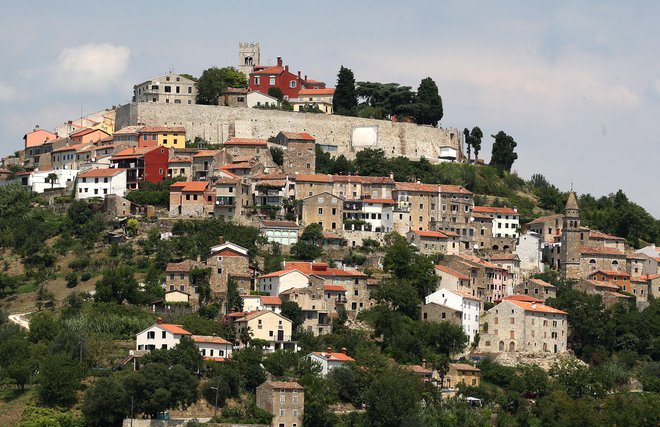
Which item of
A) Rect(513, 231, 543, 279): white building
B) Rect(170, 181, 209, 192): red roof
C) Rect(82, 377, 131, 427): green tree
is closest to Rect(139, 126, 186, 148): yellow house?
Rect(170, 181, 209, 192): red roof

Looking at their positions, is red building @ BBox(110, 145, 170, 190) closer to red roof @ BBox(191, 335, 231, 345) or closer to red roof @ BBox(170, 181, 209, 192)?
red roof @ BBox(170, 181, 209, 192)

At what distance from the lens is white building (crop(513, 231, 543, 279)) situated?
90250 millimetres

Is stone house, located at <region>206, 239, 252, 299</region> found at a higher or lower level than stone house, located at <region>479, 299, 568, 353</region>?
higher

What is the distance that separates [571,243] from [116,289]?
Result: 2840cm

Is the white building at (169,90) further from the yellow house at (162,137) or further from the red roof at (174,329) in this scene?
the red roof at (174,329)

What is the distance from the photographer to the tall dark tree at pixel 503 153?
4190 inches

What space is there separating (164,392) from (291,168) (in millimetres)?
30662

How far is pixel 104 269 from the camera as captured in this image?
82188 millimetres

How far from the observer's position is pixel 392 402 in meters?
69.1

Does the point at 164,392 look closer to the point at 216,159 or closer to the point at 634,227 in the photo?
the point at 216,159

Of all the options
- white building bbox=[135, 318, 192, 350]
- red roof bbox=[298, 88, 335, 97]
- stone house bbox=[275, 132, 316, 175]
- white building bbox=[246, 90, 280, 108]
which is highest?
red roof bbox=[298, 88, 335, 97]

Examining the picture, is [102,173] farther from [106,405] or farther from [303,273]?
[106,405]

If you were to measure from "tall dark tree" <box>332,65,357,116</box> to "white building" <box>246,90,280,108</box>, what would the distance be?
15.2ft

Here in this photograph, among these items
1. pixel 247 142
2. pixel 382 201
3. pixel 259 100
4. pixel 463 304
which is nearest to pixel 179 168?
pixel 247 142
